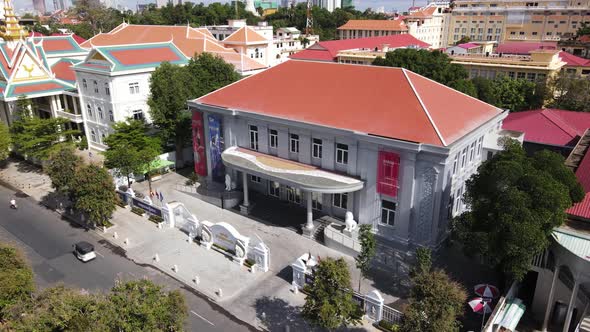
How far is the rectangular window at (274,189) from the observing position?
29891 millimetres

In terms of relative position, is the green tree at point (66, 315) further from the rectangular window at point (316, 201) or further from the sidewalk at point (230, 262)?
the rectangular window at point (316, 201)

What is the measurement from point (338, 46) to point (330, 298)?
180 feet

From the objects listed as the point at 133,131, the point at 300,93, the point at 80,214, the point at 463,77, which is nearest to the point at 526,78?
the point at 463,77

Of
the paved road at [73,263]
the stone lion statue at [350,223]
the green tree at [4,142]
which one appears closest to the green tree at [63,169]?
the paved road at [73,263]

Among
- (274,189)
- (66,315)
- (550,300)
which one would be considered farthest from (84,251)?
(550,300)

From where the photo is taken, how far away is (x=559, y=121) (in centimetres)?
3381

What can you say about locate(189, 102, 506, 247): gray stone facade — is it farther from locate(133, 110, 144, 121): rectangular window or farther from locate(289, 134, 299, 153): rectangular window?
locate(133, 110, 144, 121): rectangular window

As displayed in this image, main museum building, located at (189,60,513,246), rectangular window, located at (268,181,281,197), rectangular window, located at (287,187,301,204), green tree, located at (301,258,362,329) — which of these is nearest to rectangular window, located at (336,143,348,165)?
main museum building, located at (189,60,513,246)

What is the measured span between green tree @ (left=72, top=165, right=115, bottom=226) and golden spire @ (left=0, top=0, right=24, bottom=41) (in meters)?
26.0

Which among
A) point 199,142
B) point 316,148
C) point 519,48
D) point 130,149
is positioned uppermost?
point 519,48

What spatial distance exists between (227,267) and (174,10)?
114922 millimetres

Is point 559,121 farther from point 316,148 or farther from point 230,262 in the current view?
point 230,262

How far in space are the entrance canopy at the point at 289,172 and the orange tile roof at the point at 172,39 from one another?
67.2 feet

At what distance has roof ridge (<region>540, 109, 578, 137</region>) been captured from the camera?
107 feet
